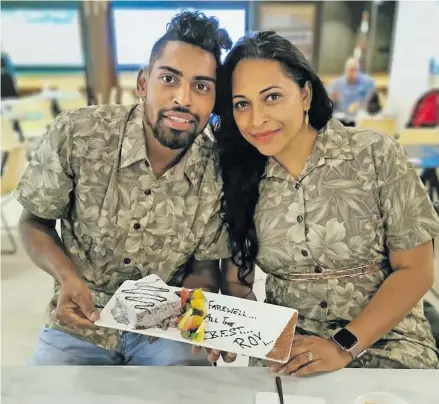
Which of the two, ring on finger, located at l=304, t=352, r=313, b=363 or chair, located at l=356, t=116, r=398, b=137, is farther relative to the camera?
chair, located at l=356, t=116, r=398, b=137

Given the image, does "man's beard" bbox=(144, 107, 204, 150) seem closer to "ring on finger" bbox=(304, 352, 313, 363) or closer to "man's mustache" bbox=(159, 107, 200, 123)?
Answer: "man's mustache" bbox=(159, 107, 200, 123)

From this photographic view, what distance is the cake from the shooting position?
1.08 metres

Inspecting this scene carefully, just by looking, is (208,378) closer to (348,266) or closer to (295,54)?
(348,266)

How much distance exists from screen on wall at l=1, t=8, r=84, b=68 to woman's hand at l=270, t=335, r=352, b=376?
7321 millimetres

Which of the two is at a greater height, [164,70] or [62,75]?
[164,70]

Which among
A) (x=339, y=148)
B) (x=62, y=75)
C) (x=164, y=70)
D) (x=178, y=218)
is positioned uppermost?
(x=164, y=70)

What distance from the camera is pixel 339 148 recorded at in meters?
1.30

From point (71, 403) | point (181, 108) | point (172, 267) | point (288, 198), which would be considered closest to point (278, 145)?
point (288, 198)

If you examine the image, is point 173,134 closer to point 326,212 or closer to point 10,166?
point 326,212

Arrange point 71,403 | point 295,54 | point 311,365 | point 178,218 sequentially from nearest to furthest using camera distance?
point 71,403, point 311,365, point 295,54, point 178,218

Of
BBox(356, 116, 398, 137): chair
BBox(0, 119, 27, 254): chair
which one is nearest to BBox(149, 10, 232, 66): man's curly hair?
BBox(0, 119, 27, 254): chair

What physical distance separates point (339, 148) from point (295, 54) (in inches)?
10.6

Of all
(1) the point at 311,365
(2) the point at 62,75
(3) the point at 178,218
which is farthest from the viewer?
(2) the point at 62,75

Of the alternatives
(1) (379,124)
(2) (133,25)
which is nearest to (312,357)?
(1) (379,124)
